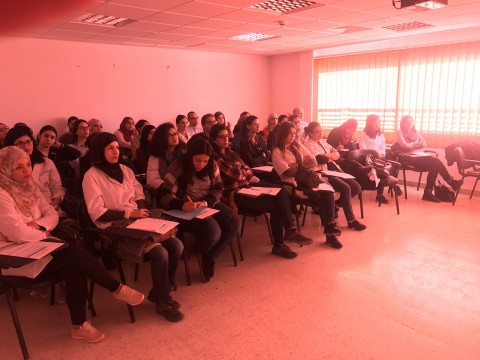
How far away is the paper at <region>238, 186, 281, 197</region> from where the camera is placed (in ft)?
11.4

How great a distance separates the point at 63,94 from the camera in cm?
672

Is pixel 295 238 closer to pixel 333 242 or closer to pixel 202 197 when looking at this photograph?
pixel 333 242

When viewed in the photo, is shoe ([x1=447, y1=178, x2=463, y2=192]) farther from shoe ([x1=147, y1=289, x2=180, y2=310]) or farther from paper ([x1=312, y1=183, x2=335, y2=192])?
shoe ([x1=147, y1=289, x2=180, y2=310])

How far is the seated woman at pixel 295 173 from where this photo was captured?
398 centimetres

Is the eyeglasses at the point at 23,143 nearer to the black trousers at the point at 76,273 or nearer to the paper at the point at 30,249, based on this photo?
the paper at the point at 30,249

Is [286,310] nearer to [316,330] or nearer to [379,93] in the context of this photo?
[316,330]

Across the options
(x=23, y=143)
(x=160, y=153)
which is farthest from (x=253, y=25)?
(x=23, y=143)

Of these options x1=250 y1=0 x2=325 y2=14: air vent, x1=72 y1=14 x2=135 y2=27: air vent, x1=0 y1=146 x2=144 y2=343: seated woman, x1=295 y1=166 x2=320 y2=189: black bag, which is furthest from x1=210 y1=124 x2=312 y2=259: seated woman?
x1=72 y1=14 x2=135 y2=27: air vent

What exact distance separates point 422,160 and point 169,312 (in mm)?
4781

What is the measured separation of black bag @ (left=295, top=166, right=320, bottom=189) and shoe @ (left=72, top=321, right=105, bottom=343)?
2351mm

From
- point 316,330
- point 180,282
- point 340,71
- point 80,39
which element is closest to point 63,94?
point 80,39

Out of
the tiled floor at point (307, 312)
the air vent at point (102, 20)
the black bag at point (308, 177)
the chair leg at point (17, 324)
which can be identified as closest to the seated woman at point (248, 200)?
the tiled floor at point (307, 312)

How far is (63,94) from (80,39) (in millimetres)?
988

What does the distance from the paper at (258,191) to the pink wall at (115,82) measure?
4.59 meters
